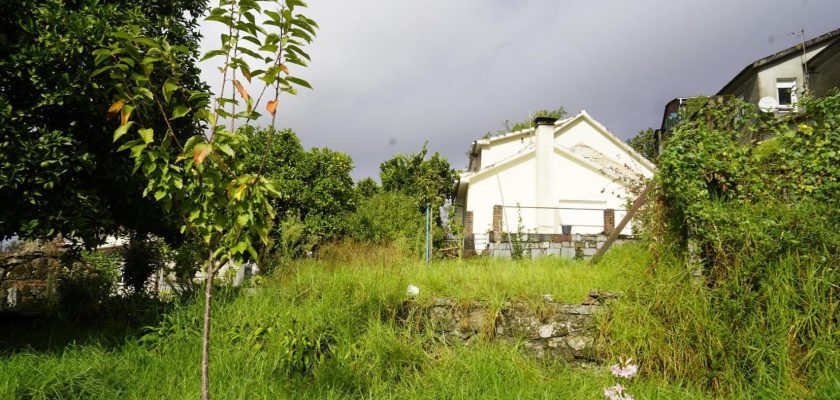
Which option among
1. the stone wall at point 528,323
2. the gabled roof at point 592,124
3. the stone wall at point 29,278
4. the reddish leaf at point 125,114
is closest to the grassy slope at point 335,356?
the stone wall at point 528,323

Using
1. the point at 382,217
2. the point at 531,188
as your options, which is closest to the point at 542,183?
the point at 531,188

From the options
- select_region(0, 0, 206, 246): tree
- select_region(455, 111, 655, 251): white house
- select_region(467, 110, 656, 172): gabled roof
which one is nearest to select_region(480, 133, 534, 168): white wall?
select_region(467, 110, 656, 172): gabled roof

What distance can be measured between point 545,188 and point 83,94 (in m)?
14.9

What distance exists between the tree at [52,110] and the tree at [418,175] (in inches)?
669

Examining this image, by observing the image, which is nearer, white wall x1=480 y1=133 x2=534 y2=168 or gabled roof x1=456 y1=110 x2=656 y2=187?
gabled roof x1=456 y1=110 x2=656 y2=187

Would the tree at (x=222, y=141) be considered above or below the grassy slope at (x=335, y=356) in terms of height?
above

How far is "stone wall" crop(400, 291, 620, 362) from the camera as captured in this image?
16.1 feet

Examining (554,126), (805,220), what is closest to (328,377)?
(805,220)

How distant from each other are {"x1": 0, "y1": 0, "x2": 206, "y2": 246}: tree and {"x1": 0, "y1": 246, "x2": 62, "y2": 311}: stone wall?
3.35 m

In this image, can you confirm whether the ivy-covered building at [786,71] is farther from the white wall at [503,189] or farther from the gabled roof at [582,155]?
the white wall at [503,189]

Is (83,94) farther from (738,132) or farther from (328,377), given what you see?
(738,132)

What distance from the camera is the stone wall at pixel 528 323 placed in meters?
4.92

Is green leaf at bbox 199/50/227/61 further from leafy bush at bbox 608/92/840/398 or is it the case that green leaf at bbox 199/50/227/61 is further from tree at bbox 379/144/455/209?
tree at bbox 379/144/455/209

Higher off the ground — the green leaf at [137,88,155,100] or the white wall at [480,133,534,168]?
the white wall at [480,133,534,168]
